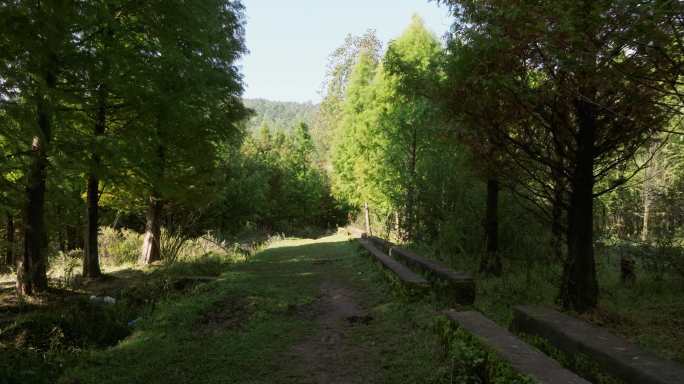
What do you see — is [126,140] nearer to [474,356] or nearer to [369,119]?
[474,356]

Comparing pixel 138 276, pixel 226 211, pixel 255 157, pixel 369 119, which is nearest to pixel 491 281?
pixel 138 276

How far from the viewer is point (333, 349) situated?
5809 mm

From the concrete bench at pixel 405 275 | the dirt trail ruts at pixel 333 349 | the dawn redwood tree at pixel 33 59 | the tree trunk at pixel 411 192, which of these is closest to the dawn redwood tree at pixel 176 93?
the dawn redwood tree at pixel 33 59

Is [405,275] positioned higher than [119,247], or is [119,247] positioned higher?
[405,275]

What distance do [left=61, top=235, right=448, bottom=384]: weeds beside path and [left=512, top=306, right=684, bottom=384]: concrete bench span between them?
4.12 feet

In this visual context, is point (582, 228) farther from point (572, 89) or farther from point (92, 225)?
point (92, 225)

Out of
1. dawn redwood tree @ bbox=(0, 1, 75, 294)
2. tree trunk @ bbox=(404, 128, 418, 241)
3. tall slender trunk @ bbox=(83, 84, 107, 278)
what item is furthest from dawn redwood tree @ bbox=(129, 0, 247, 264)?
tree trunk @ bbox=(404, 128, 418, 241)

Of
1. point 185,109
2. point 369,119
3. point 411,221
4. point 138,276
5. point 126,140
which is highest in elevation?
point 369,119

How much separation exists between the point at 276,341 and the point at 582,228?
16.0 feet

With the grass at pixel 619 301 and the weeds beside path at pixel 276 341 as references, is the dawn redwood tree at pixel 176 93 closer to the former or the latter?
the weeds beside path at pixel 276 341

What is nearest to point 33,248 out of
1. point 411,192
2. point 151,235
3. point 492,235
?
point 151,235

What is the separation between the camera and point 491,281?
9.20m

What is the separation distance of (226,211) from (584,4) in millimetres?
26053

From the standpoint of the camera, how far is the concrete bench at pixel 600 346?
3.77 meters
